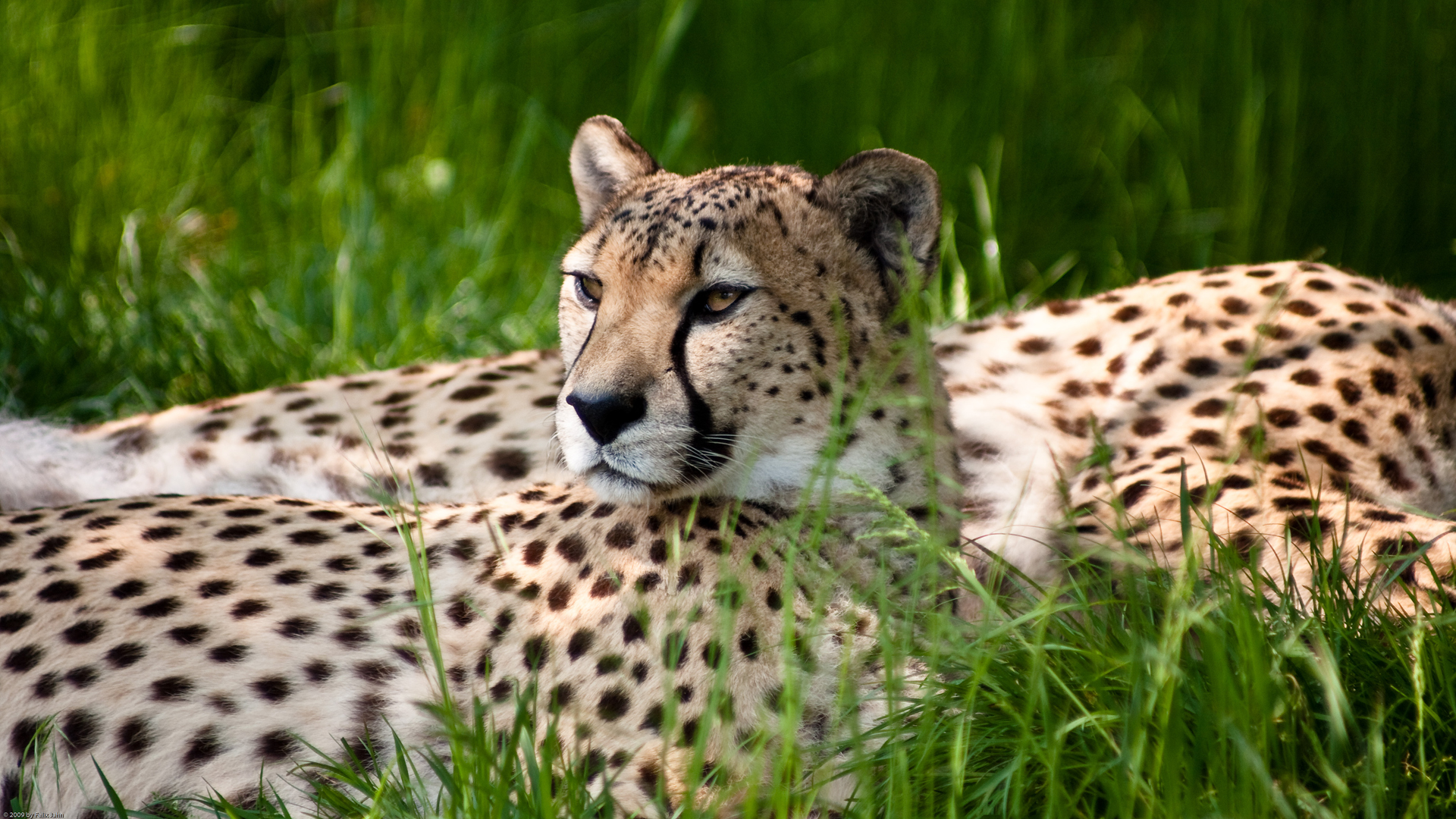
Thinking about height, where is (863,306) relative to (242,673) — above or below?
above

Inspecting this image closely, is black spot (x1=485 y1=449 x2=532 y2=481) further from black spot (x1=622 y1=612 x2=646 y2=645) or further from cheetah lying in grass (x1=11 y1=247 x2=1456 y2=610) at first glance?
black spot (x1=622 y1=612 x2=646 y2=645)

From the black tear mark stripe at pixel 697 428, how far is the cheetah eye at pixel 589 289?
232 millimetres

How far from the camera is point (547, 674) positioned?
216 centimetres

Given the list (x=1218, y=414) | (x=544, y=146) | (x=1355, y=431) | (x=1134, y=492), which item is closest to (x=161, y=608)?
(x=1134, y=492)

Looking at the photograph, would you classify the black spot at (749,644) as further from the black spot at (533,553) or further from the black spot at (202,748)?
the black spot at (202,748)

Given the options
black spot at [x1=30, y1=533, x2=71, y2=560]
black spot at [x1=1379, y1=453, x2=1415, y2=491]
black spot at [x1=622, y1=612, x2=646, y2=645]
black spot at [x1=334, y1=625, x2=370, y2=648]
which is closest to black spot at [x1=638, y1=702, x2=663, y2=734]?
black spot at [x1=622, y1=612, x2=646, y2=645]

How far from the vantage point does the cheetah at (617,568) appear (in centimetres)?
206

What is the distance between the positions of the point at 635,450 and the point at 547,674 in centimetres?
41

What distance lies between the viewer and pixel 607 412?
6.67 feet

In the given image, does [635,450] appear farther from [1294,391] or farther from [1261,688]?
[1294,391]

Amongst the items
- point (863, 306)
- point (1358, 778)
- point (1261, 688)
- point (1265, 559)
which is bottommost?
point (1265, 559)

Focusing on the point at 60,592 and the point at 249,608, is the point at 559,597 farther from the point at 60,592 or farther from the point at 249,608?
the point at 60,592

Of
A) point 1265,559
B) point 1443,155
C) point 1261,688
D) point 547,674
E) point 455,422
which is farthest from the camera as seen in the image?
point 1443,155

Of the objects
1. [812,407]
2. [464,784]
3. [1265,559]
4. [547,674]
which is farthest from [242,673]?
[1265,559]
